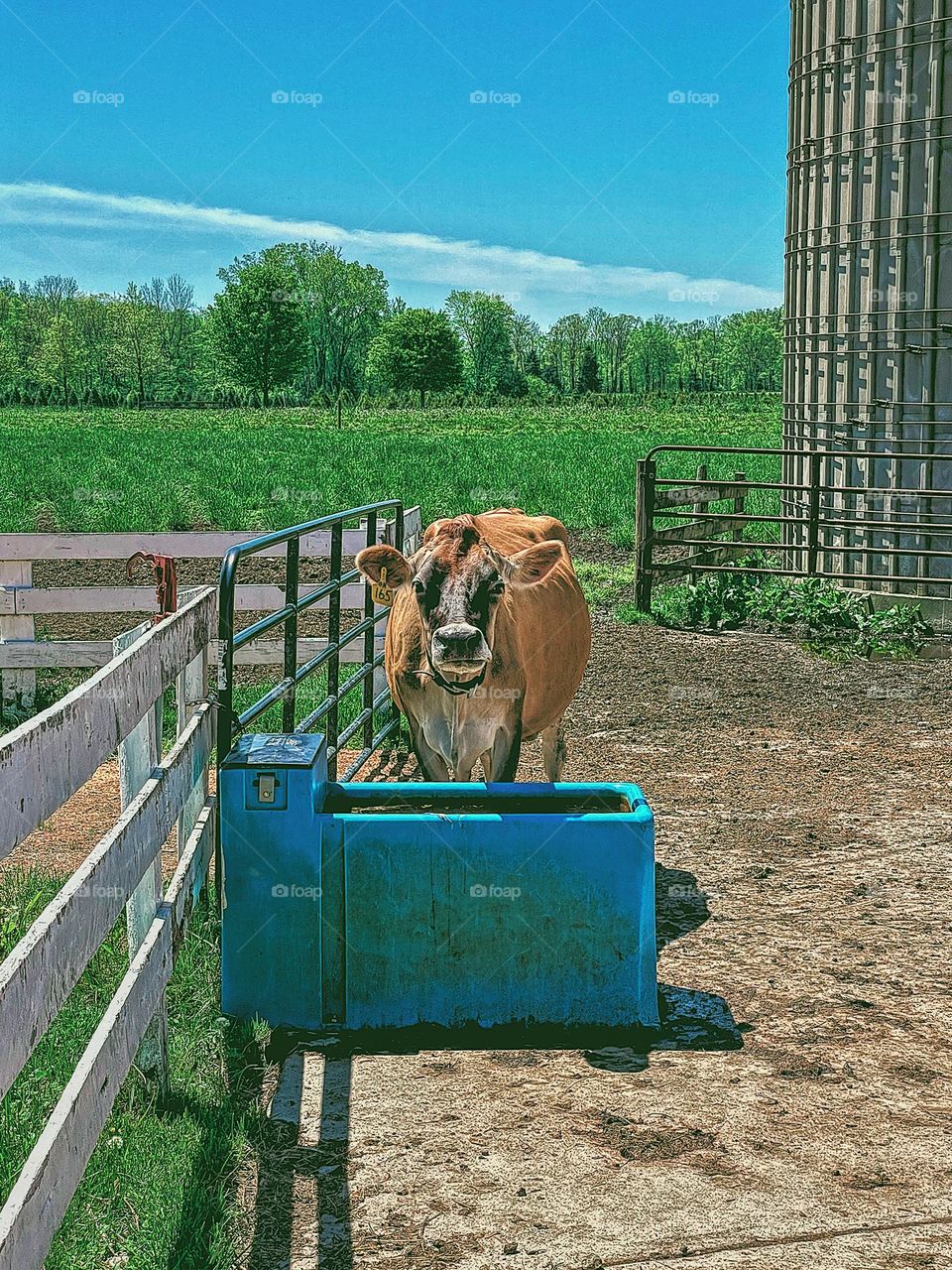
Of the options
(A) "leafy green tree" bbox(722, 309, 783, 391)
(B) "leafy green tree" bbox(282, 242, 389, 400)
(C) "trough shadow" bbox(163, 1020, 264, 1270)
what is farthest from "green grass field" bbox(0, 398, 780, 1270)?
(A) "leafy green tree" bbox(722, 309, 783, 391)

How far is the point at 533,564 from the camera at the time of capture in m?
5.53

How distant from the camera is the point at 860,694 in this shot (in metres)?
10.2

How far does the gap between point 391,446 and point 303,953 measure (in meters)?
37.4

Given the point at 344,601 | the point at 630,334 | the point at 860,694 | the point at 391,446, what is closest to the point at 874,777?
the point at 860,694

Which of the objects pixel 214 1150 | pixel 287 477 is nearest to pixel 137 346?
pixel 287 477

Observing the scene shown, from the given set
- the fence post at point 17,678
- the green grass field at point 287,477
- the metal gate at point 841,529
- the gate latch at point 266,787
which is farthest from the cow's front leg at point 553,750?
the green grass field at point 287,477

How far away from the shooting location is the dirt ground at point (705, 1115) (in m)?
3.18

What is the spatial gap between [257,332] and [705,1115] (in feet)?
424

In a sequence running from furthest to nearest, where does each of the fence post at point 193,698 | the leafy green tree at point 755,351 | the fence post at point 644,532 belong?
1. the leafy green tree at point 755,351
2. the fence post at point 644,532
3. the fence post at point 193,698

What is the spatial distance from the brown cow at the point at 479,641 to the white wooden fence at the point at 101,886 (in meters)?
0.90

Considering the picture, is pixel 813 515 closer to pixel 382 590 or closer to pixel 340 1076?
pixel 382 590

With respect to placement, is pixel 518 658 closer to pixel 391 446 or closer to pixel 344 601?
pixel 344 601

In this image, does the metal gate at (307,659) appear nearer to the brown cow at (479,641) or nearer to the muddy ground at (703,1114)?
the brown cow at (479,641)

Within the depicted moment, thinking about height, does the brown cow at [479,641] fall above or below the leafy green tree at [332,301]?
below
